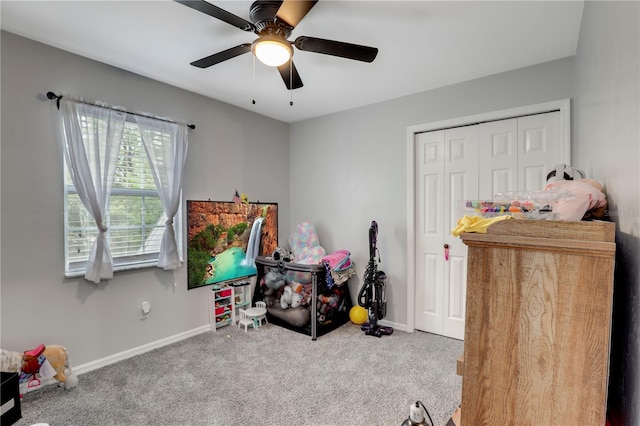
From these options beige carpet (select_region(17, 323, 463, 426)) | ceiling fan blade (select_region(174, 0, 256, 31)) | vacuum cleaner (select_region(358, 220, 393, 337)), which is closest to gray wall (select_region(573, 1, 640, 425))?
beige carpet (select_region(17, 323, 463, 426))

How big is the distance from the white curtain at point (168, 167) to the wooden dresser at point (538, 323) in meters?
2.87

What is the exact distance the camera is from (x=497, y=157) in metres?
2.94

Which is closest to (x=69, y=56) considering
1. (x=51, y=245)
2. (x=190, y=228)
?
(x=51, y=245)

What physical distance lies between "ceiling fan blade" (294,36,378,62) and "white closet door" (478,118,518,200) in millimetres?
1667

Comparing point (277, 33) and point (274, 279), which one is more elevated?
point (277, 33)

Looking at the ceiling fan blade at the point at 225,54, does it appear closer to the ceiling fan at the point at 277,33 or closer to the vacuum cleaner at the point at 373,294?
the ceiling fan at the point at 277,33

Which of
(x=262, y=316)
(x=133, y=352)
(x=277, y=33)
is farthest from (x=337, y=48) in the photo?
(x=133, y=352)

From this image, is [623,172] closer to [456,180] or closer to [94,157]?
[456,180]

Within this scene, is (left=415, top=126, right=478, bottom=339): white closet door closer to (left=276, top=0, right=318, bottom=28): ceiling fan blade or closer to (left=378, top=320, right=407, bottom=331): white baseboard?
(left=378, top=320, right=407, bottom=331): white baseboard

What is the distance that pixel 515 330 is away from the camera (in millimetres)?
815

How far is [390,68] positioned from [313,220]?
214cm

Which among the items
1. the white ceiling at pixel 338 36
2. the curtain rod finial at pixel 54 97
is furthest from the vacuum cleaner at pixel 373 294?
the curtain rod finial at pixel 54 97

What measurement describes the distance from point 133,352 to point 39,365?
0.74 meters

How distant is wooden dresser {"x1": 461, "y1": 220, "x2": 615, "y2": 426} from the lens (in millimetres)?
733
